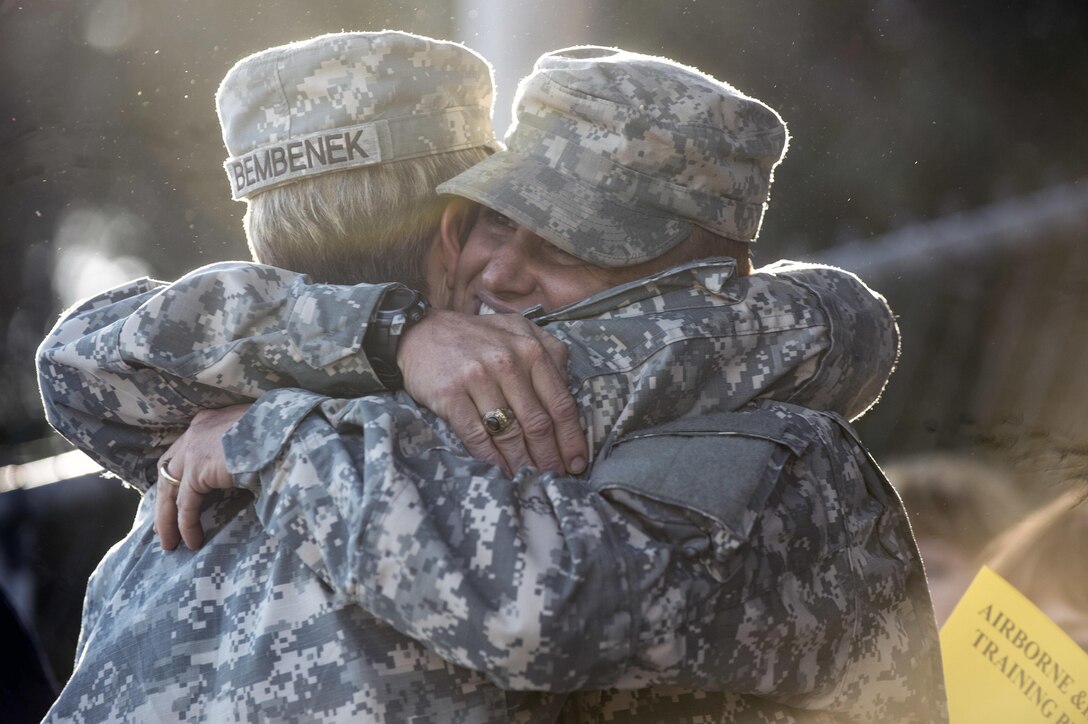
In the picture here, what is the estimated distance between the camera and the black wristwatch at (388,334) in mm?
1534

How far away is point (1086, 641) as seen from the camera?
8.35 feet

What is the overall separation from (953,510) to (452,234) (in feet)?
6.88

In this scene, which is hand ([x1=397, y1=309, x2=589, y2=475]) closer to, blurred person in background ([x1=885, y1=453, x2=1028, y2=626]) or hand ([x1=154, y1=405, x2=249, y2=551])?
hand ([x1=154, y1=405, x2=249, y2=551])

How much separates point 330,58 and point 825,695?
1325mm

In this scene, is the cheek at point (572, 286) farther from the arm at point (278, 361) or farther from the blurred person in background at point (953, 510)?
the blurred person in background at point (953, 510)

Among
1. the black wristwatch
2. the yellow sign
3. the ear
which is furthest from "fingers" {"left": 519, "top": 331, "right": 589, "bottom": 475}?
the yellow sign

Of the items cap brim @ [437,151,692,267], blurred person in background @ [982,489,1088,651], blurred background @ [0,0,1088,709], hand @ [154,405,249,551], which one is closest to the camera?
hand @ [154,405,249,551]

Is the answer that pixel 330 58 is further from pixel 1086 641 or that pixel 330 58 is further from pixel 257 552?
pixel 1086 641

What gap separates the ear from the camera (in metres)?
1.87

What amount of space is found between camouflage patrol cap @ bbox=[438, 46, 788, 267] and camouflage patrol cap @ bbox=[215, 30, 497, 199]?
159 mm

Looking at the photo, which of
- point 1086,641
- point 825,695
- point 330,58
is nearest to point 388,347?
point 330,58

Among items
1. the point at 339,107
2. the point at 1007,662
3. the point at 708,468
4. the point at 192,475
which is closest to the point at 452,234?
the point at 339,107

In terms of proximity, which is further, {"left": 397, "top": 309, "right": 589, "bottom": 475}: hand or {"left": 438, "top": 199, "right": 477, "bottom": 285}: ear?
{"left": 438, "top": 199, "right": 477, "bottom": 285}: ear

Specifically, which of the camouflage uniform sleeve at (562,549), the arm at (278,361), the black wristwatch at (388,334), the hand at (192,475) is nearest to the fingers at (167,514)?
the hand at (192,475)
